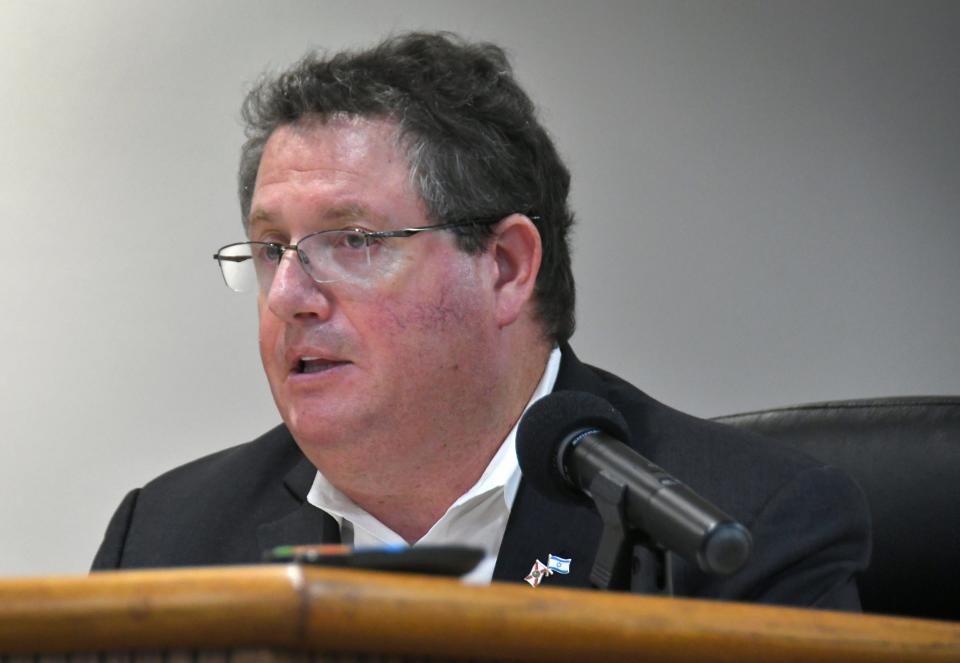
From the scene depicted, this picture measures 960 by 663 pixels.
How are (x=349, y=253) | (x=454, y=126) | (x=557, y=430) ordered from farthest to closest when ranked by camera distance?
1. (x=454, y=126)
2. (x=349, y=253)
3. (x=557, y=430)

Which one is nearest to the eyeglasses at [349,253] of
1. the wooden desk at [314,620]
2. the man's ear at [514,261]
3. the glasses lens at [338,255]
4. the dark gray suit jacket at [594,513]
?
the glasses lens at [338,255]

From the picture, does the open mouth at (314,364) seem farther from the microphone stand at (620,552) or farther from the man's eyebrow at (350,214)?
the microphone stand at (620,552)

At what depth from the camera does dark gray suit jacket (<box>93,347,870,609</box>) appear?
5.14 ft

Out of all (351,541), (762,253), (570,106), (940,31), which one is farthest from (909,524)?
(940,31)

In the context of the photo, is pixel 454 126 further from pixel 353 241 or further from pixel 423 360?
pixel 423 360

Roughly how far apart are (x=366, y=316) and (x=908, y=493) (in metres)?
0.80

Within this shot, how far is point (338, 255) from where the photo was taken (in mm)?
1815

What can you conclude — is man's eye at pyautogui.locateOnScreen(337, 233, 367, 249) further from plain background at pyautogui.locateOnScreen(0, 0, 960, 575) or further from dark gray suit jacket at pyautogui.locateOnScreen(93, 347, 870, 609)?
plain background at pyautogui.locateOnScreen(0, 0, 960, 575)

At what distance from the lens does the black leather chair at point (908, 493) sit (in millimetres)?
1710

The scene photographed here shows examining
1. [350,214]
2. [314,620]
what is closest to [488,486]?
[350,214]

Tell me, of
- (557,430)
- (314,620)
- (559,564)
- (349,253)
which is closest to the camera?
(314,620)

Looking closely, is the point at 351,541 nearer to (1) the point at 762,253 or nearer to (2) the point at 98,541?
(2) the point at 98,541

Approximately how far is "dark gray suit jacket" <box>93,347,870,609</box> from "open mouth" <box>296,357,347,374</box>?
0.88 feet

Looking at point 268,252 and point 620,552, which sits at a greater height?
point 268,252
